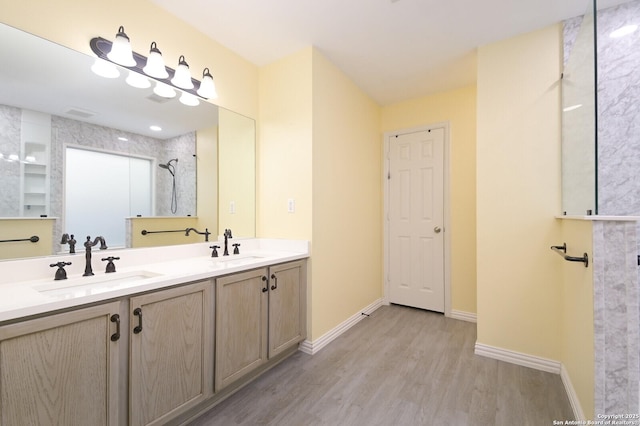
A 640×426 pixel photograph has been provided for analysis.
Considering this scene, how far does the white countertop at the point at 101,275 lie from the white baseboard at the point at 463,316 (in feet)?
6.38

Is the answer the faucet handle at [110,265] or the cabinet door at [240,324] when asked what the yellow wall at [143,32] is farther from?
the cabinet door at [240,324]

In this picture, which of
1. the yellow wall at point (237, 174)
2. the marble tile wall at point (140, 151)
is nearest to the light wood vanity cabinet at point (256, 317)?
the yellow wall at point (237, 174)

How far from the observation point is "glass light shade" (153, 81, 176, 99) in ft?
6.15

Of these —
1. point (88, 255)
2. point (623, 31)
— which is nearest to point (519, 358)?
point (623, 31)

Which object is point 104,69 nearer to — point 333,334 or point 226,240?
point 226,240

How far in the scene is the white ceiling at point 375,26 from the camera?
6.06 feet

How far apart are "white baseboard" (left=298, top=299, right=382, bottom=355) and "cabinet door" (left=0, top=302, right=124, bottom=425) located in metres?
1.38

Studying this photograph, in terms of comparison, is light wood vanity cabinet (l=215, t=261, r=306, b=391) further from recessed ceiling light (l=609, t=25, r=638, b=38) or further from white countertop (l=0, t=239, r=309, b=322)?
recessed ceiling light (l=609, t=25, r=638, b=38)

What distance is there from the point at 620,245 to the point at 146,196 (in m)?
2.58

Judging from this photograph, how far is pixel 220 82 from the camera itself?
2.27 metres

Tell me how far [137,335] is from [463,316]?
300cm

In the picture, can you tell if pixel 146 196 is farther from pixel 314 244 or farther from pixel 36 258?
pixel 314 244

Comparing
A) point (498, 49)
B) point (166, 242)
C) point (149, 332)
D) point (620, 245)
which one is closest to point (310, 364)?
point (149, 332)

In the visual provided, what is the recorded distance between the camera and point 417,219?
3275 mm
